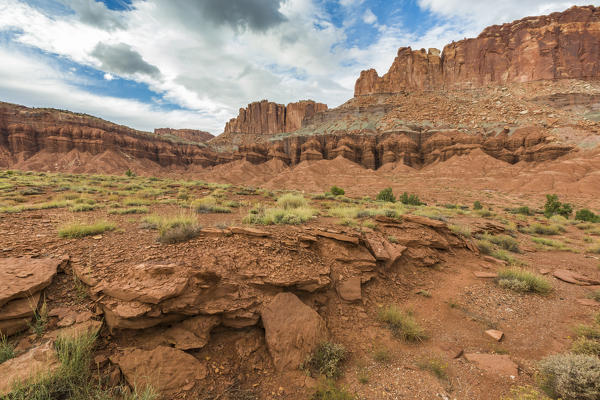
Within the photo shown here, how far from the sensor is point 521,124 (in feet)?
157

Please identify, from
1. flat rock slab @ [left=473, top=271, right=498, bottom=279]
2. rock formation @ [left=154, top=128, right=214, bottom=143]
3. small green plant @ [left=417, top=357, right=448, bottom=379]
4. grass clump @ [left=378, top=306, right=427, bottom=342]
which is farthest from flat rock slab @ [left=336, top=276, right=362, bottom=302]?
rock formation @ [left=154, top=128, right=214, bottom=143]

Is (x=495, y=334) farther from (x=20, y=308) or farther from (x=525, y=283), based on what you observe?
(x=20, y=308)

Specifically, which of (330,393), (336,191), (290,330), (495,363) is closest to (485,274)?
(495,363)

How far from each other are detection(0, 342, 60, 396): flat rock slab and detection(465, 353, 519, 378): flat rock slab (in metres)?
5.19

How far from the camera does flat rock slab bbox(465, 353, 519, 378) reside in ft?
10.0

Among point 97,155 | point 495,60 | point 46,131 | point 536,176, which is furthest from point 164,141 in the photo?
point 495,60

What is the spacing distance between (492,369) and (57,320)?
5.75 m

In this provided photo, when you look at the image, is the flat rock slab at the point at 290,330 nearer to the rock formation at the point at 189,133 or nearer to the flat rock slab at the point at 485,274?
the flat rock slab at the point at 485,274

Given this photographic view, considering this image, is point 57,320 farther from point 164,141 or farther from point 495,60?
point 495,60

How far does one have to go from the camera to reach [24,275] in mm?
2914

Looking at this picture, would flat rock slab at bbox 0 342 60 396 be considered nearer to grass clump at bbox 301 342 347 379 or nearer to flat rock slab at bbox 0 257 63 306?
flat rock slab at bbox 0 257 63 306

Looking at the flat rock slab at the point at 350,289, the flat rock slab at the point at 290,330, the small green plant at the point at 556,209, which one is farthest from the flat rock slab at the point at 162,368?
the small green plant at the point at 556,209

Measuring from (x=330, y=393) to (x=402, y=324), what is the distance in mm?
1891

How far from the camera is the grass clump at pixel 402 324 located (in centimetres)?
381
